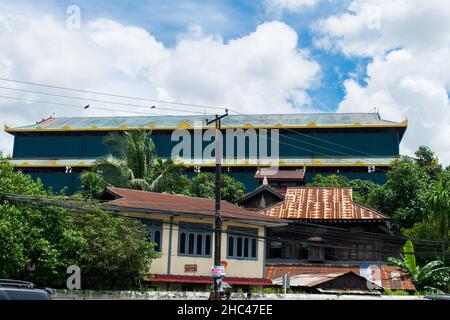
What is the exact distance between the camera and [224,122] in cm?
8262

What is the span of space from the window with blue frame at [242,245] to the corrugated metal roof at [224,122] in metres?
41.9

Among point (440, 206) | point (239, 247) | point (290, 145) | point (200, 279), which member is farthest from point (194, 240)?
point (290, 145)

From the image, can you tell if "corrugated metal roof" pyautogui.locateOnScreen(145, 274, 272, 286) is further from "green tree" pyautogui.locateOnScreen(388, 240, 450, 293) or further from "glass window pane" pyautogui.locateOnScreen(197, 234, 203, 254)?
"green tree" pyautogui.locateOnScreen(388, 240, 450, 293)

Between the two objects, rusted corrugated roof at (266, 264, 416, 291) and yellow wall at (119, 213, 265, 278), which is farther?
rusted corrugated roof at (266, 264, 416, 291)

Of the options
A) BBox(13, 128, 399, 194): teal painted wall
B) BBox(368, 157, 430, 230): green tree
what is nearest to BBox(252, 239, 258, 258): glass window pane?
BBox(368, 157, 430, 230): green tree

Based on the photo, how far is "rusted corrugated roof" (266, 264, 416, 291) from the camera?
39134 millimetres

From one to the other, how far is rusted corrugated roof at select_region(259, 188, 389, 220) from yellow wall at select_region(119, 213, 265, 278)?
7.73 m

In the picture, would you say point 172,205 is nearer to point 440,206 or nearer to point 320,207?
point 320,207

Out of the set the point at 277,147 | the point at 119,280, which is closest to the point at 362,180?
the point at 277,147

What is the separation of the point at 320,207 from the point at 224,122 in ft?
130

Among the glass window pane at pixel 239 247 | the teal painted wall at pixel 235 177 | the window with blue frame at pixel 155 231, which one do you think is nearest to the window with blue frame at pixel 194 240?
the window with blue frame at pixel 155 231

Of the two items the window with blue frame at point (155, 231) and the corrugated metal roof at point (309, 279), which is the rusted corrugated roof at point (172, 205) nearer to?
the window with blue frame at point (155, 231)

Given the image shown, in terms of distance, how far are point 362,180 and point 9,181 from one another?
2204 inches

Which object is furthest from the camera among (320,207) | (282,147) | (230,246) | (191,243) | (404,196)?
(282,147)
